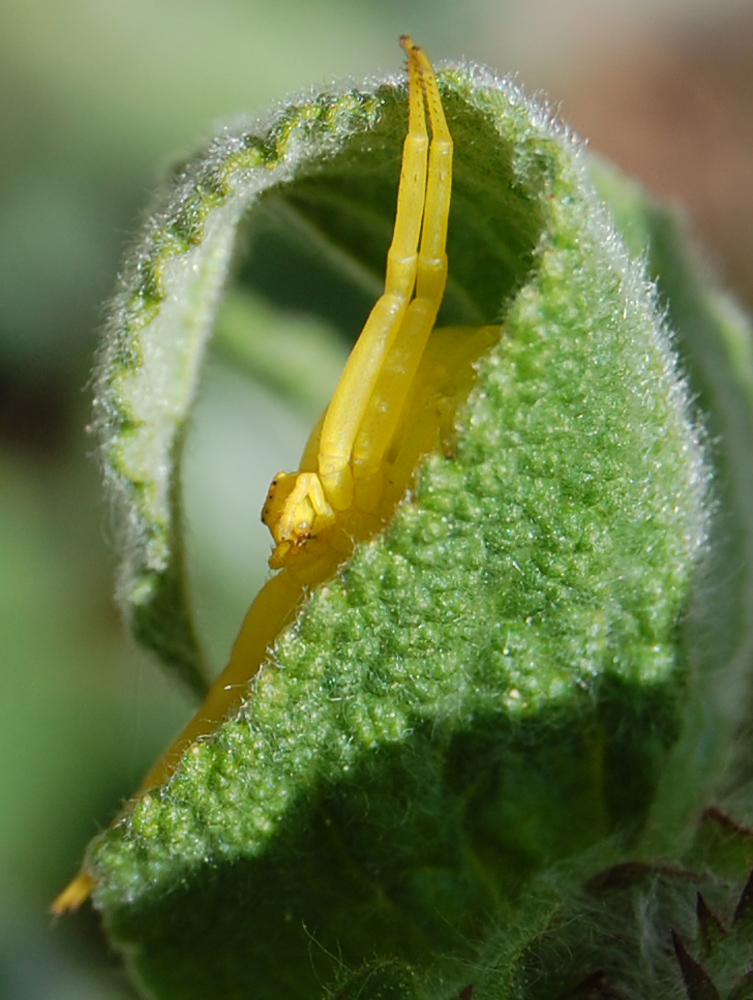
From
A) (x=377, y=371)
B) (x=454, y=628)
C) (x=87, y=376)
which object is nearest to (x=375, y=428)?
(x=377, y=371)

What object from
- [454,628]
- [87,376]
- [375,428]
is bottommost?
[454,628]

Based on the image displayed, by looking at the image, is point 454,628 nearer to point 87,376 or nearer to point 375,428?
point 375,428

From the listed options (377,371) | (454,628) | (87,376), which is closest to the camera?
(454,628)

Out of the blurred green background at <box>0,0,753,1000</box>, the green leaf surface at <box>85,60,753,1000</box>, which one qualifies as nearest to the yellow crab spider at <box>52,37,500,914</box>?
the green leaf surface at <box>85,60,753,1000</box>

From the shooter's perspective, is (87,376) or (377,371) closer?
(377,371)

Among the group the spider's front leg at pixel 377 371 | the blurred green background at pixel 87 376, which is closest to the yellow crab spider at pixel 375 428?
the spider's front leg at pixel 377 371

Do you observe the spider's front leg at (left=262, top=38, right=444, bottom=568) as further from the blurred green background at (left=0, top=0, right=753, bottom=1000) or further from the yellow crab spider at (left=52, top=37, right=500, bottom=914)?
the blurred green background at (left=0, top=0, right=753, bottom=1000)

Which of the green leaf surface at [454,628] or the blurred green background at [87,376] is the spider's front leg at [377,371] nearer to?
the green leaf surface at [454,628]

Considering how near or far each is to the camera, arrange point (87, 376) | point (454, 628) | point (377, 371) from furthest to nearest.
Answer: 1. point (87, 376)
2. point (377, 371)
3. point (454, 628)

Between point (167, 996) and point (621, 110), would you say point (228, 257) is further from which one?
point (621, 110)
